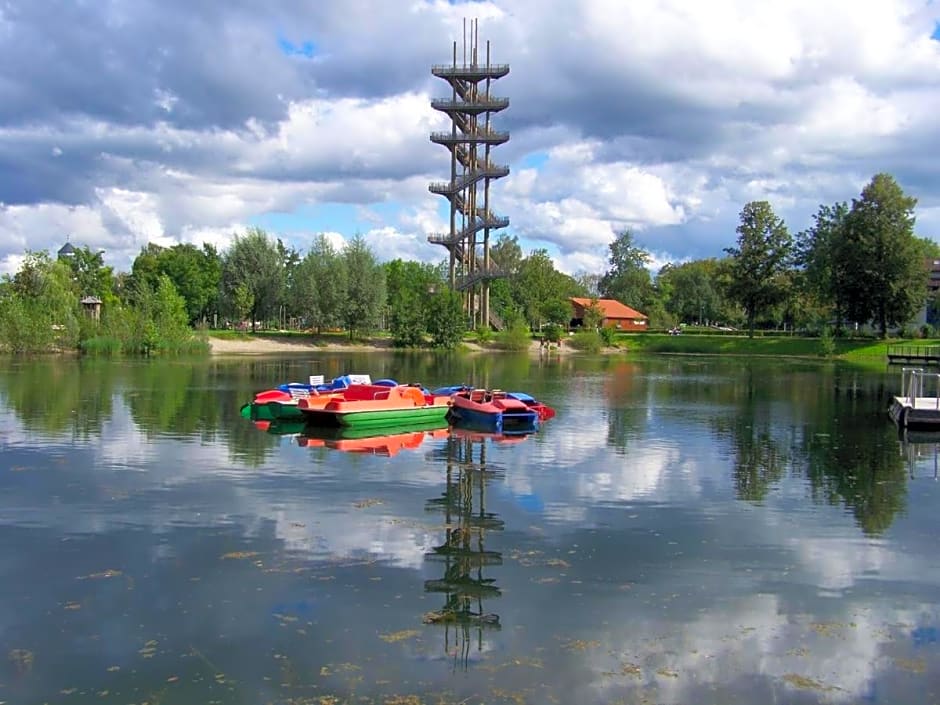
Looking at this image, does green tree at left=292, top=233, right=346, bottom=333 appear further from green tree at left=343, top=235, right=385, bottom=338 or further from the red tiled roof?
the red tiled roof

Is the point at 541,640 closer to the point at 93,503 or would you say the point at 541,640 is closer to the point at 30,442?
the point at 93,503

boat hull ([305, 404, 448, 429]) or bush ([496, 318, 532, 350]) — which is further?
bush ([496, 318, 532, 350])

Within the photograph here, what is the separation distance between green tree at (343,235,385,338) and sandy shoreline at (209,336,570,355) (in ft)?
9.18

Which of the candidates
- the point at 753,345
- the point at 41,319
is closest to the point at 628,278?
the point at 753,345

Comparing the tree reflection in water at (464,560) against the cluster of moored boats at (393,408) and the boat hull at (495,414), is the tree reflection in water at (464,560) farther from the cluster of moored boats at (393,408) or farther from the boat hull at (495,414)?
the boat hull at (495,414)

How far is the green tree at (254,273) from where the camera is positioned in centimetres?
11062

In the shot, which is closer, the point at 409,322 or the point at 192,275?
the point at 409,322

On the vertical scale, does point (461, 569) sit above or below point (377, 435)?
below

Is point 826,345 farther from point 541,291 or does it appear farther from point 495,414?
point 495,414

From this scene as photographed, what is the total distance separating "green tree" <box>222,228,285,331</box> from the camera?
110625mm

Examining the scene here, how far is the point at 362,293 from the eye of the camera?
10738 cm

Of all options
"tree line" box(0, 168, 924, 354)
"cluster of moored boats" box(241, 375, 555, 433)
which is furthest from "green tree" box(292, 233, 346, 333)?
"cluster of moored boats" box(241, 375, 555, 433)

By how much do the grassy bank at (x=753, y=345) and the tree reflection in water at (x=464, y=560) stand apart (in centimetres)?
8612

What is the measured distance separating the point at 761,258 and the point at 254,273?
62160 millimetres
